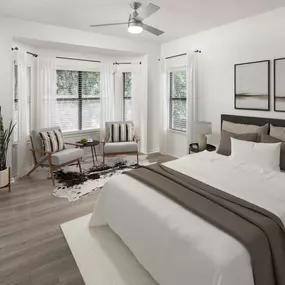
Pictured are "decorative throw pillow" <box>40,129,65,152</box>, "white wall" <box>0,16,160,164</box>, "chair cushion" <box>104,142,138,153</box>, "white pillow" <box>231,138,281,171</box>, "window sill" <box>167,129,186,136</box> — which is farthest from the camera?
"window sill" <box>167,129,186,136</box>

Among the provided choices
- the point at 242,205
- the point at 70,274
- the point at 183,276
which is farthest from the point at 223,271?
the point at 70,274

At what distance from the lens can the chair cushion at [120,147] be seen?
207 inches

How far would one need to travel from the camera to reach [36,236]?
2727mm

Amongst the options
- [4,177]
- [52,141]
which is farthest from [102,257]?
[52,141]

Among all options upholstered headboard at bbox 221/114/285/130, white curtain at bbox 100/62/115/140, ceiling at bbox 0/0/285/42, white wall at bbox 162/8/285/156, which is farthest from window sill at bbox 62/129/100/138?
upholstered headboard at bbox 221/114/285/130

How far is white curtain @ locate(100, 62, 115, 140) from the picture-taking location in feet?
20.0

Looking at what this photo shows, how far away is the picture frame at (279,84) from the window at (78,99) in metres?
3.97

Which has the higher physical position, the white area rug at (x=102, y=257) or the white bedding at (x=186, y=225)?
the white bedding at (x=186, y=225)

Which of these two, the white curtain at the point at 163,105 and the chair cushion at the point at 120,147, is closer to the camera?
the chair cushion at the point at 120,147

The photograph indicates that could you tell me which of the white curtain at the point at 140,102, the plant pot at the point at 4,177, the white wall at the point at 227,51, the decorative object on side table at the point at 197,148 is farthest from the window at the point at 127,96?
the plant pot at the point at 4,177

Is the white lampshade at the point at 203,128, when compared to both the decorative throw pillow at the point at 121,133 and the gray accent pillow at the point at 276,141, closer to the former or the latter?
the gray accent pillow at the point at 276,141

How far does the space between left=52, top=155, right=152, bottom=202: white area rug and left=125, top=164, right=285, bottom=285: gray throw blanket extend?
1897 millimetres

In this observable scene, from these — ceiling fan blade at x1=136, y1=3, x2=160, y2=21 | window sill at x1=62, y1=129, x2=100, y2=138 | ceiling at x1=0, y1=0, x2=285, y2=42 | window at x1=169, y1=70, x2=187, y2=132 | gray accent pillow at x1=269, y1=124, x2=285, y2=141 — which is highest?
ceiling at x1=0, y1=0, x2=285, y2=42

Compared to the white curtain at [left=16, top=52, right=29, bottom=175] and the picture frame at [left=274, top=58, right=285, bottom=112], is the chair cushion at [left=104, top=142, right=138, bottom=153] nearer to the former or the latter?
the white curtain at [left=16, top=52, right=29, bottom=175]
